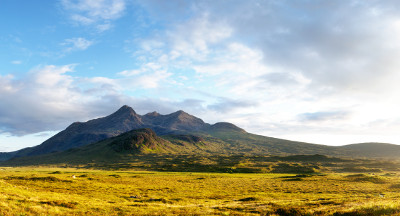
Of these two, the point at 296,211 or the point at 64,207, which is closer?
the point at 296,211

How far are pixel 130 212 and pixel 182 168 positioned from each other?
13294 cm

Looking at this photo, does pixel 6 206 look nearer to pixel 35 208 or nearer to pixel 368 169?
pixel 35 208

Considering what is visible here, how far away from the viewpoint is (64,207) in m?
Result: 29.3

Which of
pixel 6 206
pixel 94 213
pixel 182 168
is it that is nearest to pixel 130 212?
pixel 94 213

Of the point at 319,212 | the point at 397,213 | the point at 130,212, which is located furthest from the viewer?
the point at 130,212

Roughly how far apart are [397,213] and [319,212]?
679 cm

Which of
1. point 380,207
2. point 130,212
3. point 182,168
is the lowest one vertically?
point 182,168

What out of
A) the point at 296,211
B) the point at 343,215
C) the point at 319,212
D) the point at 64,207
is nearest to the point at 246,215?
the point at 296,211

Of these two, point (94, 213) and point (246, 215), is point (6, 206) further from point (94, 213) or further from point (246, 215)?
point (246, 215)

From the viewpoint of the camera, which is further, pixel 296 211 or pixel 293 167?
pixel 293 167

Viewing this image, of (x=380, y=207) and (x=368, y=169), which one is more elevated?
(x=380, y=207)

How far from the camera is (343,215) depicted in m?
23.0

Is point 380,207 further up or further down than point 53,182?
further up

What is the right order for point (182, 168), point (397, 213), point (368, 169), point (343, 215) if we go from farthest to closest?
point (182, 168)
point (368, 169)
point (343, 215)
point (397, 213)
